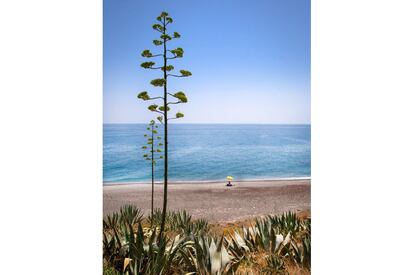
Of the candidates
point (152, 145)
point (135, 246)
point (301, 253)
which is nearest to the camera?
point (135, 246)

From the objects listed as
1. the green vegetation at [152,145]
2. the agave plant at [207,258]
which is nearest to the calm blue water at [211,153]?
the green vegetation at [152,145]

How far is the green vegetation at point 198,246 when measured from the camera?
2.84 m

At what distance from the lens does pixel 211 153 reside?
301 cm

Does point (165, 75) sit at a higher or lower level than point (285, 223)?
higher

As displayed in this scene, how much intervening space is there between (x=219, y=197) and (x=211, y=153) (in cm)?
32

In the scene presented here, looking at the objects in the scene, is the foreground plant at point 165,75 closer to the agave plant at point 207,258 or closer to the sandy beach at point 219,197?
the sandy beach at point 219,197

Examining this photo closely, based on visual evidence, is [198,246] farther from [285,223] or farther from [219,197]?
[285,223]

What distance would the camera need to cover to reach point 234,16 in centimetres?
306

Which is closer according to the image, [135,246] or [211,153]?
[135,246]

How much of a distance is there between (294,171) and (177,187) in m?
0.88

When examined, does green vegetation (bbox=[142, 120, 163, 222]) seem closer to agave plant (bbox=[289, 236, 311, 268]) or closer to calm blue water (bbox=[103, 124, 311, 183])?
calm blue water (bbox=[103, 124, 311, 183])

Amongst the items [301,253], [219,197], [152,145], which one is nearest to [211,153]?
[219,197]
